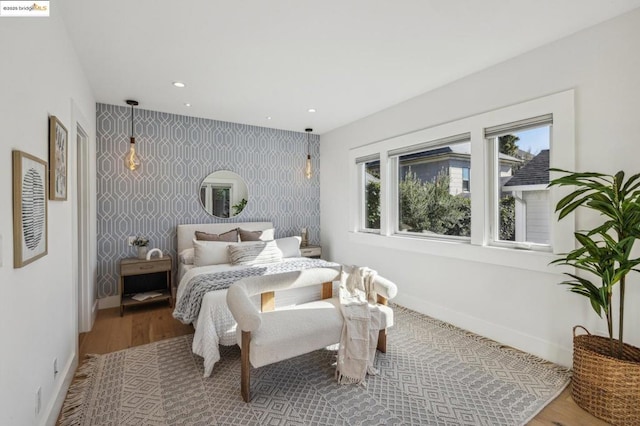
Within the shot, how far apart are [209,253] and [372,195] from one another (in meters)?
2.49

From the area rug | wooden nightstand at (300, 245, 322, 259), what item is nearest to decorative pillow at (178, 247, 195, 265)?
the area rug

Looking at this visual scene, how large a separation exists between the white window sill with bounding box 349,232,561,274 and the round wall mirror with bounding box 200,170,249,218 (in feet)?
6.66

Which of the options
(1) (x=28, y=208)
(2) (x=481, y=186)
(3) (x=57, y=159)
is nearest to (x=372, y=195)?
(2) (x=481, y=186)

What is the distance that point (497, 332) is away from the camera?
3.03m

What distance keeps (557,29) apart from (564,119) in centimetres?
68

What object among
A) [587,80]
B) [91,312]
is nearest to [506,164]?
[587,80]

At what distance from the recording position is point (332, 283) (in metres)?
3.12

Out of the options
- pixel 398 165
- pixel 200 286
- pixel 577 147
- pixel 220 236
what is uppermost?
pixel 398 165

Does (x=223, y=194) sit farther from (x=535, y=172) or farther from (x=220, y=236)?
(x=535, y=172)

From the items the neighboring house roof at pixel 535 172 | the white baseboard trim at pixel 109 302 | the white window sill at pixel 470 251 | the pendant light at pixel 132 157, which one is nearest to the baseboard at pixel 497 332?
the white window sill at pixel 470 251

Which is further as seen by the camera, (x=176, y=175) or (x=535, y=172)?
(x=176, y=175)

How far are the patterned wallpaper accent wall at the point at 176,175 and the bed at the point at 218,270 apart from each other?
0.31 meters

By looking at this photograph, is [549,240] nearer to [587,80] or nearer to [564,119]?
[564,119]

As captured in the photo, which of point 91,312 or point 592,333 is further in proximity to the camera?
point 91,312
